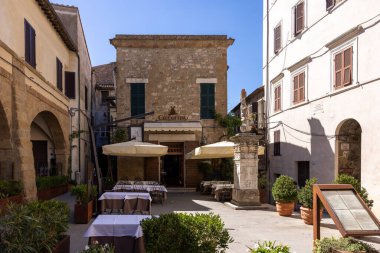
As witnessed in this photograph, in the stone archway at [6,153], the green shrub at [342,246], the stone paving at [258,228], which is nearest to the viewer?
the green shrub at [342,246]

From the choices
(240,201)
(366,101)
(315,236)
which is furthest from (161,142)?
(315,236)

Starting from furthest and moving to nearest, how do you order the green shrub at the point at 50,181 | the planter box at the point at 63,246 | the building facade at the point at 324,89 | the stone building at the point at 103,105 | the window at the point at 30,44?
1. the stone building at the point at 103,105
2. the green shrub at the point at 50,181
3. the window at the point at 30,44
4. the building facade at the point at 324,89
5. the planter box at the point at 63,246

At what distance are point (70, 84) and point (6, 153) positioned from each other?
823 cm

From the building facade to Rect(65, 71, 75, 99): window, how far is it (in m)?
10.1

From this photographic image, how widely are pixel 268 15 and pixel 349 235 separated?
16.0 metres

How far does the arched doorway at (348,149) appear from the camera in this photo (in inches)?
485

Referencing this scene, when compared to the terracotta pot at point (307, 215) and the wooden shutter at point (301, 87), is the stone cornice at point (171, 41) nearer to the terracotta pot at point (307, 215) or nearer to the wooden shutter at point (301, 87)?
the wooden shutter at point (301, 87)

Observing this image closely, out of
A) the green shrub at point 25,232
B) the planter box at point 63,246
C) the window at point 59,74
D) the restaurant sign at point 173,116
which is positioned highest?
the window at point 59,74

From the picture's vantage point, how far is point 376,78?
1002 cm

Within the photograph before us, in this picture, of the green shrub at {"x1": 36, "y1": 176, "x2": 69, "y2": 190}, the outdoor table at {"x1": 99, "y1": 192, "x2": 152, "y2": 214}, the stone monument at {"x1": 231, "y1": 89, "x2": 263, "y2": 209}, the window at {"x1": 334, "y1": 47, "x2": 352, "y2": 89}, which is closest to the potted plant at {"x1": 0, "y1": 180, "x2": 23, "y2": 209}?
the outdoor table at {"x1": 99, "y1": 192, "x2": 152, "y2": 214}

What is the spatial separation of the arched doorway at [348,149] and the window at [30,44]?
10.7 m

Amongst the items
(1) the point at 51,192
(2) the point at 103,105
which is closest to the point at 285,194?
(1) the point at 51,192

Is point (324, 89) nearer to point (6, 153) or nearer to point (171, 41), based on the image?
point (171, 41)

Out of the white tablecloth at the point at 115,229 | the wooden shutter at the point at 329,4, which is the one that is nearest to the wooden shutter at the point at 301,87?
the wooden shutter at the point at 329,4
